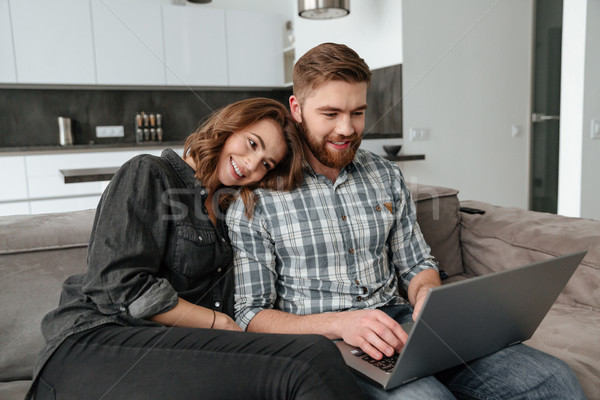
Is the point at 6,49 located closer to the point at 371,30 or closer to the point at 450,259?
the point at 371,30

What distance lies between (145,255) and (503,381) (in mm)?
769

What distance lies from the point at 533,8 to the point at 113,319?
3.79 metres

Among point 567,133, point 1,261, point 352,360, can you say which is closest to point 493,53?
point 567,133

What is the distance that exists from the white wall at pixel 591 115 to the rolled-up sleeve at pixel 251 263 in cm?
241

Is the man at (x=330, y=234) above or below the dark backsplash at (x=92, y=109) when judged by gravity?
below

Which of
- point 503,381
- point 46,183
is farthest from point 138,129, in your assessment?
point 503,381

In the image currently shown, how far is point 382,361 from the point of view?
0.97 meters

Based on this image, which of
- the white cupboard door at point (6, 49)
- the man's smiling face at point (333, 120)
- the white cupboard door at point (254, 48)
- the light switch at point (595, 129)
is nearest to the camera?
the man's smiling face at point (333, 120)

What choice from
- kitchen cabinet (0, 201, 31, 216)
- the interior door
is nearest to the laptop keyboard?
kitchen cabinet (0, 201, 31, 216)

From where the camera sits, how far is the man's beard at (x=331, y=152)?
132cm

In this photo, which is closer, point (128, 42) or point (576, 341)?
point (576, 341)

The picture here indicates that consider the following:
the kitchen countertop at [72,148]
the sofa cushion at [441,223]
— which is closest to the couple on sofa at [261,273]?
the sofa cushion at [441,223]

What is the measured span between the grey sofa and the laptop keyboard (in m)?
0.51

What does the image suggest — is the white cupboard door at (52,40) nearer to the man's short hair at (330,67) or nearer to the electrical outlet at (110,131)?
the electrical outlet at (110,131)
